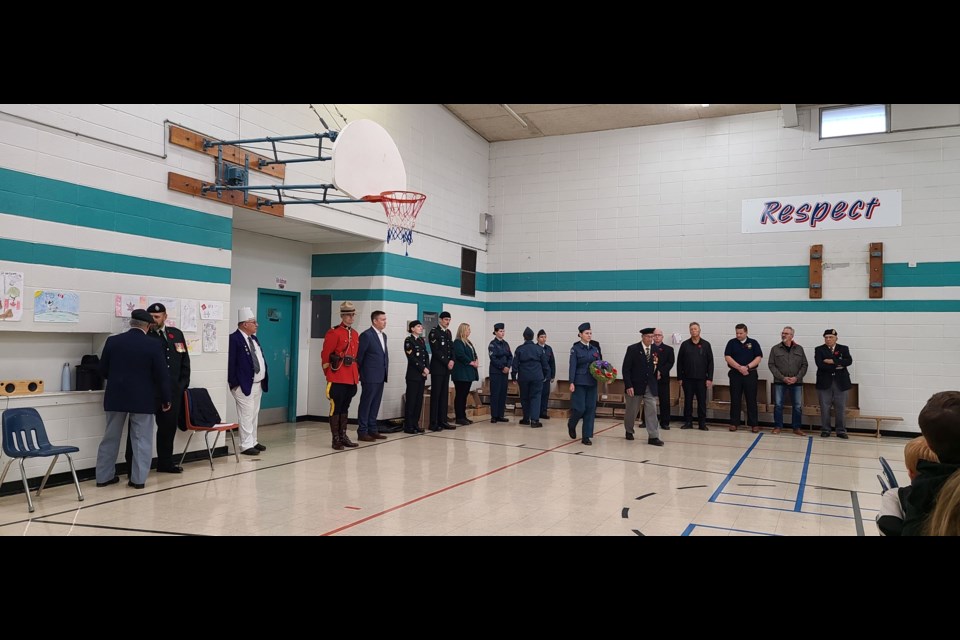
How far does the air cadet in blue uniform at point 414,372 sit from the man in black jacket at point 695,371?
175 inches

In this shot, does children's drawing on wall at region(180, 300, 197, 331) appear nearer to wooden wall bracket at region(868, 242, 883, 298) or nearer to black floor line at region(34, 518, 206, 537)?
black floor line at region(34, 518, 206, 537)

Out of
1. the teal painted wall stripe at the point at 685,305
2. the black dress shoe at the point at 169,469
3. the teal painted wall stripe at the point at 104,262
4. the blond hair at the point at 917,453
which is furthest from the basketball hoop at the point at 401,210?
the blond hair at the point at 917,453

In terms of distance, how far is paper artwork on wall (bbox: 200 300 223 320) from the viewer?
7113 millimetres

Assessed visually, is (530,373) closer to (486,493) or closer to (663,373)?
(663,373)

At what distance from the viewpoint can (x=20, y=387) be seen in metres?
5.38

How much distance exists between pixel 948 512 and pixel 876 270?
10390 millimetres

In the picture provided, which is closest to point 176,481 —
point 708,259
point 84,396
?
point 84,396

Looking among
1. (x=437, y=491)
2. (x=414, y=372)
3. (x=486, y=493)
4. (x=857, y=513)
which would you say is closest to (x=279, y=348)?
(x=414, y=372)

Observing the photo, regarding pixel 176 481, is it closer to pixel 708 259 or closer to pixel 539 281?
pixel 539 281

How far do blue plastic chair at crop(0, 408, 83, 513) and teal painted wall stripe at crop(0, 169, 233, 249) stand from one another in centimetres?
169

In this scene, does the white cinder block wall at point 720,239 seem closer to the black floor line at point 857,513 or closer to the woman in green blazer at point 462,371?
the woman in green blazer at point 462,371

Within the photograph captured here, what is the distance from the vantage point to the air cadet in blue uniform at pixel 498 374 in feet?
36.3

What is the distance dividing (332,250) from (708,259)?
669 centimetres
